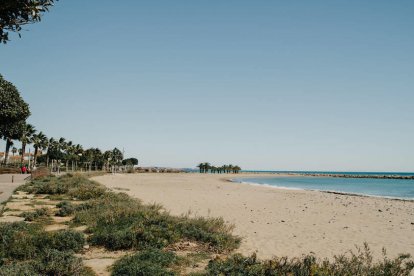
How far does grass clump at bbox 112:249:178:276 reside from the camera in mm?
6822

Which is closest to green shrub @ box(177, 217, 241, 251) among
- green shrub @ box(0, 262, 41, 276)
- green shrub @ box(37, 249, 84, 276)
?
green shrub @ box(37, 249, 84, 276)

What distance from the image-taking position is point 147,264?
23.9 ft

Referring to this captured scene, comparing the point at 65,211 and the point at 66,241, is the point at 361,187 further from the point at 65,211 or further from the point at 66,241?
the point at 66,241

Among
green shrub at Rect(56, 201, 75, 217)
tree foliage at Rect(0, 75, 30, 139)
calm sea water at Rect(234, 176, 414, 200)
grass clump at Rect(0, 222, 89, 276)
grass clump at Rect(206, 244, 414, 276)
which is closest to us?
grass clump at Rect(206, 244, 414, 276)

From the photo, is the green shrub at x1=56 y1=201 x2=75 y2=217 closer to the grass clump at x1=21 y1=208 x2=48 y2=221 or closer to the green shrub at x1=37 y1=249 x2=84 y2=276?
the grass clump at x1=21 y1=208 x2=48 y2=221

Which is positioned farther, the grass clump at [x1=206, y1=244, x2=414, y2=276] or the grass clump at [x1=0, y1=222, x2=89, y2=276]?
the grass clump at [x1=0, y1=222, x2=89, y2=276]

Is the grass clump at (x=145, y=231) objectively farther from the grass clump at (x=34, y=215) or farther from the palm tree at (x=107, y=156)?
the palm tree at (x=107, y=156)

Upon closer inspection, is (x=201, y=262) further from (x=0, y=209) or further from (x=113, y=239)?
(x=0, y=209)

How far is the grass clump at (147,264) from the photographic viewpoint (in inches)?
269

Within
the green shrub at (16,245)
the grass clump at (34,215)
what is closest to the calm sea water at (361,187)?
the grass clump at (34,215)

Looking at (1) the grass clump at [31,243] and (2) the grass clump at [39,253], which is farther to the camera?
(1) the grass clump at [31,243]

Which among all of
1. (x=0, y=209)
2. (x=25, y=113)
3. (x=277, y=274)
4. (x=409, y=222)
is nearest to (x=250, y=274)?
(x=277, y=274)

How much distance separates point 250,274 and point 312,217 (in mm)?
14557

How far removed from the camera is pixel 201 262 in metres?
8.48
